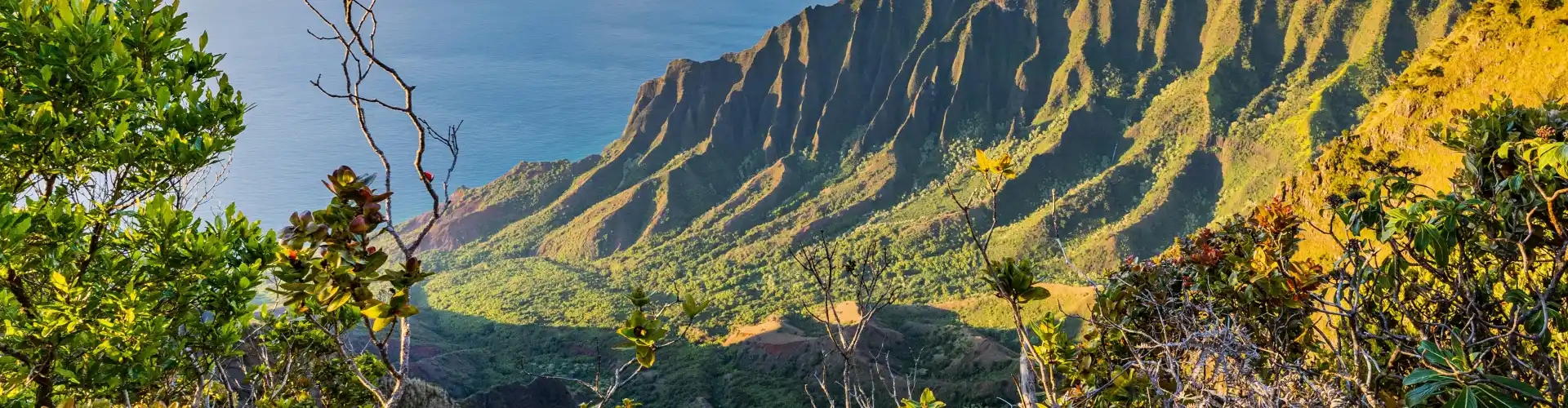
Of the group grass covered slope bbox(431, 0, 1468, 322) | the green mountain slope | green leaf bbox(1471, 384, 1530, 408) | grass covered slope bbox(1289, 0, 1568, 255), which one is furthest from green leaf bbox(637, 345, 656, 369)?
grass covered slope bbox(431, 0, 1468, 322)

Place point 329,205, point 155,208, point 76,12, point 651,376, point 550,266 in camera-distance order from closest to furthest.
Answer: point 329,205 → point 76,12 → point 155,208 → point 651,376 → point 550,266

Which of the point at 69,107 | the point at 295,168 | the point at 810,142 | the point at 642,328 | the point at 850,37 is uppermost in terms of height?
the point at 295,168

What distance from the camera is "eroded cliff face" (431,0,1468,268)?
7100 centimetres

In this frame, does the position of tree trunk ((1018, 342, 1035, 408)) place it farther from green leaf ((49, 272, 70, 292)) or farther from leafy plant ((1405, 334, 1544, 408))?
green leaf ((49, 272, 70, 292))

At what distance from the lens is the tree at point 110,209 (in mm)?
3432

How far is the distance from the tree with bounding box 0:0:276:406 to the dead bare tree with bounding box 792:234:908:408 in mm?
3407

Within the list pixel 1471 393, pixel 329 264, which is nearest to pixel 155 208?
pixel 329 264

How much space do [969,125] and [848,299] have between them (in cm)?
4705

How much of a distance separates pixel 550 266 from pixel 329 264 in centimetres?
8976

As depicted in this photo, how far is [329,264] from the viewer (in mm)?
2896

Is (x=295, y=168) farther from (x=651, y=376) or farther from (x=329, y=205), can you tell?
(x=329, y=205)

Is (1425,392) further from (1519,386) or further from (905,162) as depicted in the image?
(905,162)

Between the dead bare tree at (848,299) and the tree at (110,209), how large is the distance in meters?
3.41

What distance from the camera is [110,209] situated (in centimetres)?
397
